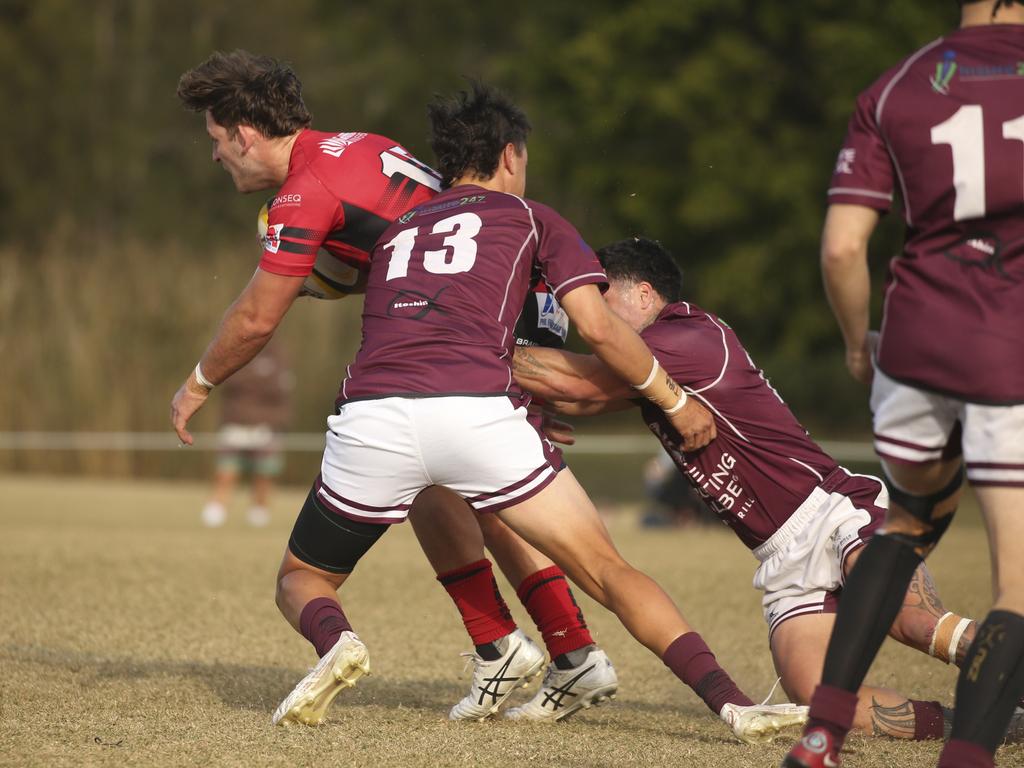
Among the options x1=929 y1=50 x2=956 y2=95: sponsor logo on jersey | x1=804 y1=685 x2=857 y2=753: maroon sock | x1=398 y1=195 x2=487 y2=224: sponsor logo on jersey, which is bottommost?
x1=804 y1=685 x2=857 y2=753: maroon sock

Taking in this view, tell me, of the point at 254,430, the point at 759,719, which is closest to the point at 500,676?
the point at 759,719

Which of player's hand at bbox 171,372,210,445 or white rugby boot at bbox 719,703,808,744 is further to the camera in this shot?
player's hand at bbox 171,372,210,445

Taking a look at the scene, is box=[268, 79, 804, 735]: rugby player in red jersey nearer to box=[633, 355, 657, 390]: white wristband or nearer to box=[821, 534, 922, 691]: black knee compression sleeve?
box=[633, 355, 657, 390]: white wristband

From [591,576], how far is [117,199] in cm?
3396

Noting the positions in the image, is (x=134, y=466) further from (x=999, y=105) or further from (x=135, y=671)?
(x=999, y=105)

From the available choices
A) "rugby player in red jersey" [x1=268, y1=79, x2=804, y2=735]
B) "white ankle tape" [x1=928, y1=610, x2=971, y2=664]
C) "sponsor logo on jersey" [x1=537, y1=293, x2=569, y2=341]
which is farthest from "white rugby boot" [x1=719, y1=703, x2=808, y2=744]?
"sponsor logo on jersey" [x1=537, y1=293, x2=569, y2=341]

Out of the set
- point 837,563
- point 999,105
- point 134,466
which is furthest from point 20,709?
point 134,466

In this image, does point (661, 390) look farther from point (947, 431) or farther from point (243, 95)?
point (243, 95)

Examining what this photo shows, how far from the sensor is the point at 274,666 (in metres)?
5.85

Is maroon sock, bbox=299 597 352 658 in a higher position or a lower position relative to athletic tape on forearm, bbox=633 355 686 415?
lower

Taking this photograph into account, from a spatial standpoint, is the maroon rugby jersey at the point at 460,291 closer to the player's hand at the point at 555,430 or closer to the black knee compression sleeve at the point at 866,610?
the player's hand at the point at 555,430

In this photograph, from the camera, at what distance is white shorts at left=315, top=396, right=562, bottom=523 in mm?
3975

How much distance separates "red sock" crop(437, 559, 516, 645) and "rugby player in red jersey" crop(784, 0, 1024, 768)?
5.58 feet

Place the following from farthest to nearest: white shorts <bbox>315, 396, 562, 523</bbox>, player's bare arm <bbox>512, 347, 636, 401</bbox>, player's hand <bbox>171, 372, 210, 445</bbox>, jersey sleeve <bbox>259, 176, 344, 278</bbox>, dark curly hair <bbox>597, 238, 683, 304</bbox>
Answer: dark curly hair <bbox>597, 238, 683, 304</bbox>
player's hand <bbox>171, 372, 210, 445</bbox>
player's bare arm <bbox>512, 347, 636, 401</bbox>
jersey sleeve <bbox>259, 176, 344, 278</bbox>
white shorts <bbox>315, 396, 562, 523</bbox>
